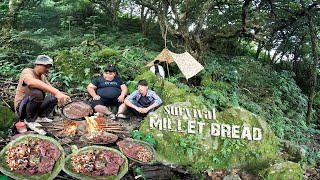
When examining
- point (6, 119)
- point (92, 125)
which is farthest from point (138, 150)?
point (6, 119)

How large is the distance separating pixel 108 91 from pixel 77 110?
0.81m

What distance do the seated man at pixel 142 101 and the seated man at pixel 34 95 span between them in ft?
5.53

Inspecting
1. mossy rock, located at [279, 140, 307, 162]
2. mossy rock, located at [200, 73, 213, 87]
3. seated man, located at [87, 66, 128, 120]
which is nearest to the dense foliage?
mossy rock, located at [200, 73, 213, 87]

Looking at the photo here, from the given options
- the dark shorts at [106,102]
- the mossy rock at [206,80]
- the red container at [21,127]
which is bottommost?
the red container at [21,127]

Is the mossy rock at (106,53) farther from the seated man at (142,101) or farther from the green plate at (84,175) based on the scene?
the green plate at (84,175)

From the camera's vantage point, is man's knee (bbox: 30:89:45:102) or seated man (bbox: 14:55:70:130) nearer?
seated man (bbox: 14:55:70:130)

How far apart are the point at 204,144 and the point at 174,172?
38.5 inches

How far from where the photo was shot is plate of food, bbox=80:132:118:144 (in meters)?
5.43

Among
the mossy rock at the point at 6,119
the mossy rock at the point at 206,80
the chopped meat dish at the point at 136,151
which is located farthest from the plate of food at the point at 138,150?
the mossy rock at the point at 206,80

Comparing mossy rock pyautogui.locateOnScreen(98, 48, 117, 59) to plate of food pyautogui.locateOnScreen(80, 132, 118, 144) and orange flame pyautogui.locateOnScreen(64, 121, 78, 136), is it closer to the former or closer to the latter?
orange flame pyautogui.locateOnScreen(64, 121, 78, 136)

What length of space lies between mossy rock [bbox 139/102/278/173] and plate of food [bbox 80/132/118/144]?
2.49 ft

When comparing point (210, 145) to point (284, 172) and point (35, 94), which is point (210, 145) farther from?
point (35, 94)

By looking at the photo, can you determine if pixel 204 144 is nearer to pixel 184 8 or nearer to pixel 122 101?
pixel 122 101

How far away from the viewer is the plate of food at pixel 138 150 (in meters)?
5.29
